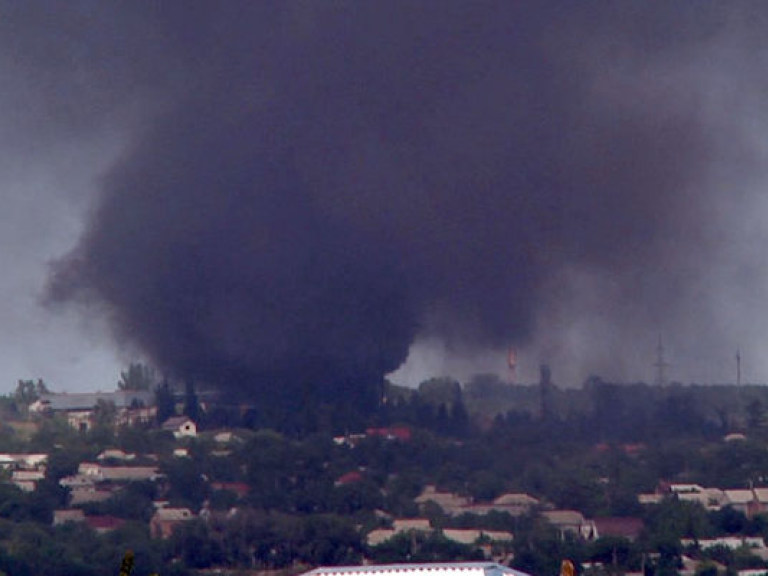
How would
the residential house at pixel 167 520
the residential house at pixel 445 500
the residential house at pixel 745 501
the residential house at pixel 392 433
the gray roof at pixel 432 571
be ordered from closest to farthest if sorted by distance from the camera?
the gray roof at pixel 432 571 → the residential house at pixel 167 520 → the residential house at pixel 745 501 → the residential house at pixel 445 500 → the residential house at pixel 392 433

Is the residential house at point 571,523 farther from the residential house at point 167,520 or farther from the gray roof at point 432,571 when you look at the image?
the gray roof at point 432,571

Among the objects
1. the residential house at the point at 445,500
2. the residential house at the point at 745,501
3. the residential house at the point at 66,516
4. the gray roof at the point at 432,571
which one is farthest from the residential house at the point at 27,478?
the gray roof at the point at 432,571

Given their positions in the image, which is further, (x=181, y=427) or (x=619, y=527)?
(x=181, y=427)

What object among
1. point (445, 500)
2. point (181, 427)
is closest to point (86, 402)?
point (181, 427)

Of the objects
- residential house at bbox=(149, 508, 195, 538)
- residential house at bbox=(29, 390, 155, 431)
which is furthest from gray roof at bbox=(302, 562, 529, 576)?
residential house at bbox=(29, 390, 155, 431)

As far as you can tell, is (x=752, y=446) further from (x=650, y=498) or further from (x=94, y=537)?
(x=94, y=537)

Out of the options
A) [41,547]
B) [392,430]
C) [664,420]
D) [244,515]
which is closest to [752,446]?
[664,420]

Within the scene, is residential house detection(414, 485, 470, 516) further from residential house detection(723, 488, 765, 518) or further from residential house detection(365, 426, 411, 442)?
residential house detection(365, 426, 411, 442)

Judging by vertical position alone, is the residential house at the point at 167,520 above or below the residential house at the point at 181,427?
below

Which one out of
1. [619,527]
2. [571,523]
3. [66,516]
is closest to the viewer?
[619,527]

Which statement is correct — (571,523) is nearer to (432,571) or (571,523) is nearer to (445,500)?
(445,500)

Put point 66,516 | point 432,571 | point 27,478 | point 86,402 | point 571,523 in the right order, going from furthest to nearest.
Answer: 1. point 86,402
2. point 27,478
3. point 66,516
4. point 571,523
5. point 432,571
